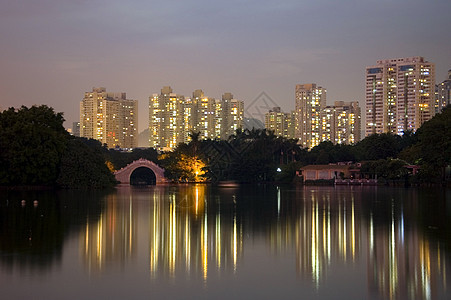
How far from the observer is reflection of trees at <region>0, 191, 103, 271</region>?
46.6 feet

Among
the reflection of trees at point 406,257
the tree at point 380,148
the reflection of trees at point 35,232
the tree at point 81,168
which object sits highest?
the tree at point 380,148

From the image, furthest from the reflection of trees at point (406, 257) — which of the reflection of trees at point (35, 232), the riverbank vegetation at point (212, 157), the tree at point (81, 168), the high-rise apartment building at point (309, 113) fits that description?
the high-rise apartment building at point (309, 113)

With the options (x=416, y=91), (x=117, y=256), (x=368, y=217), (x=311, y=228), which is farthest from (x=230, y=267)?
(x=416, y=91)

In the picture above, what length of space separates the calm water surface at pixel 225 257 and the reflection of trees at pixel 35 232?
0.11 feet

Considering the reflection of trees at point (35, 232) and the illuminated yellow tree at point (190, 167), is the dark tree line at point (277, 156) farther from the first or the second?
the reflection of trees at point (35, 232)

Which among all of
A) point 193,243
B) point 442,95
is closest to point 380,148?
point 193,243

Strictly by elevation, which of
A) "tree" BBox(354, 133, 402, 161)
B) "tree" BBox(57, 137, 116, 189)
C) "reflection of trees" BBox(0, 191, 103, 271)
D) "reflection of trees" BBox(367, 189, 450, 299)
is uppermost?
"tree" BBox(354, 133, 402, 161)

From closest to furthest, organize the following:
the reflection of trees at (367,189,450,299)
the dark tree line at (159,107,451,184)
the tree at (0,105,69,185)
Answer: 1. the reflection of trees at (367,189,450,299)
2. the tree at (0,105,69,185)
3. the dark tree line at (159,107,451,184)

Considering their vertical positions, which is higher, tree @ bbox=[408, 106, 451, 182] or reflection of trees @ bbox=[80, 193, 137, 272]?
tree @ bbox=[408, 106, 451, 182]

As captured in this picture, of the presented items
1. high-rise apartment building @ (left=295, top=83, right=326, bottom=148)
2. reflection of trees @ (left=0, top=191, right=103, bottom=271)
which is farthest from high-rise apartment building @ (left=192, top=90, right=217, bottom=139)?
reflection of trees @ (left=0, top=191, right=103, bottom=271)

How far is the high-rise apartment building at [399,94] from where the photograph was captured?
492 ft

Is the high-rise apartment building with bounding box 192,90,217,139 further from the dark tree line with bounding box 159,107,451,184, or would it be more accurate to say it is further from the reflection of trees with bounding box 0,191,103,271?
the reflection of trees with bounding box 0,191,103,271

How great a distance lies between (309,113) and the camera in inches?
7623

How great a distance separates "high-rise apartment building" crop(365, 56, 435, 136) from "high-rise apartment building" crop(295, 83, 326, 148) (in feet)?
82.5
